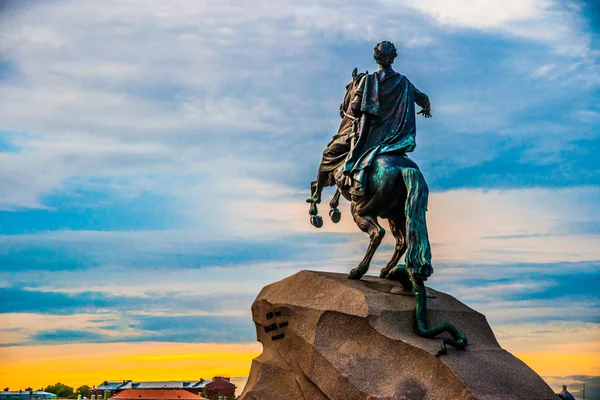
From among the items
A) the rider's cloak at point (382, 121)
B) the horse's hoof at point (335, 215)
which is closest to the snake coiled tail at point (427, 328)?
the rider's cloak at point (382, 121)

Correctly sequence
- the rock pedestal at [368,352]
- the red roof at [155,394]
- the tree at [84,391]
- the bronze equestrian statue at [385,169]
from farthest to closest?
the tree at [84,391], the red roof at [155,394], the bronze equestrian statue at [385,169], the rock pedestal at [368,352]

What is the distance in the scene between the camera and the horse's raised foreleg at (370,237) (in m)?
17.8

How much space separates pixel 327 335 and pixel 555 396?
3.67 metres

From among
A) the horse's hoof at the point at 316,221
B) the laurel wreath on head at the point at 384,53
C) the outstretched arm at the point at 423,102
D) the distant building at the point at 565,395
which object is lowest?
the distant building at the point at 565,395

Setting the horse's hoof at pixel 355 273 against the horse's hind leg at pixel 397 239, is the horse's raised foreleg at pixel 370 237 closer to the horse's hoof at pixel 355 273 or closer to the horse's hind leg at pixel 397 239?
the horse's hoof at pixel 355 273

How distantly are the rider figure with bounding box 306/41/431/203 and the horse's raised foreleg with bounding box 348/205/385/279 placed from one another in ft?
1.68

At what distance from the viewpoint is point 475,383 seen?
15438 millimetres

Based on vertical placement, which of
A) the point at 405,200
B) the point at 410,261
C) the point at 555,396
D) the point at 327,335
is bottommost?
the point at 555,396

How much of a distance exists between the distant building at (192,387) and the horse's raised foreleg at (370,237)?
126 feet

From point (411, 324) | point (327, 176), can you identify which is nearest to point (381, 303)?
point (411, 324)

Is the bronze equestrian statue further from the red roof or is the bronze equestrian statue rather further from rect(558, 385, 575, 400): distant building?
the red roof

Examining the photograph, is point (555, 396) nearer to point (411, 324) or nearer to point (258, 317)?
point (411, 324)

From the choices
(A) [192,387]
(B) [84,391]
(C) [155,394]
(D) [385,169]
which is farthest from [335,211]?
(B) [84,391]

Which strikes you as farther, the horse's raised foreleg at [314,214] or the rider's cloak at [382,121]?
the horse's raised foreleg at [314,214]
